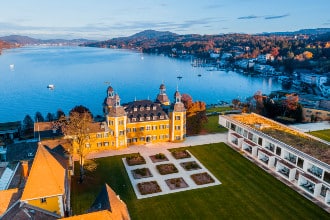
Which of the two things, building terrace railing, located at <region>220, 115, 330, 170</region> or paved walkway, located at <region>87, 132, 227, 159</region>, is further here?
paved walkway, located at <region>87, 132, 227, 159</region>

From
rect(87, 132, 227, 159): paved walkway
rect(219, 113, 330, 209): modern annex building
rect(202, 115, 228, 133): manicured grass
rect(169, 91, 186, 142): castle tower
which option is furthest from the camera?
rect(202, 115, 228, 133): manicured grass

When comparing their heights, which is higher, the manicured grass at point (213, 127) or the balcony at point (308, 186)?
the manicured grass at point (213, 127)

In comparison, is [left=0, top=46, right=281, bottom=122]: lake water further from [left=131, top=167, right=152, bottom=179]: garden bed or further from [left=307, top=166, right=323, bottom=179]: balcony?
[left=307, top=166, right=323, bottom=179]: balcony

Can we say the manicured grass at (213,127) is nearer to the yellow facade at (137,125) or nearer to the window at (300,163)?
the yellow facade at (137,125)

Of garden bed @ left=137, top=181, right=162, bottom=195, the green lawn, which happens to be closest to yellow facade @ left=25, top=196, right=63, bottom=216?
the green lawn

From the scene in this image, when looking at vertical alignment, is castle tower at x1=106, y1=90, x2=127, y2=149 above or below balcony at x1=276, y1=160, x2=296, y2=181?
above

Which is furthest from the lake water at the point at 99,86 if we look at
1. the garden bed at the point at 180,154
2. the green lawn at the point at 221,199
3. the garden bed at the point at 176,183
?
the garden bed at the point at 176,183

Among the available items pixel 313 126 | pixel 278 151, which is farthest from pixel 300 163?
pixel 313 126
